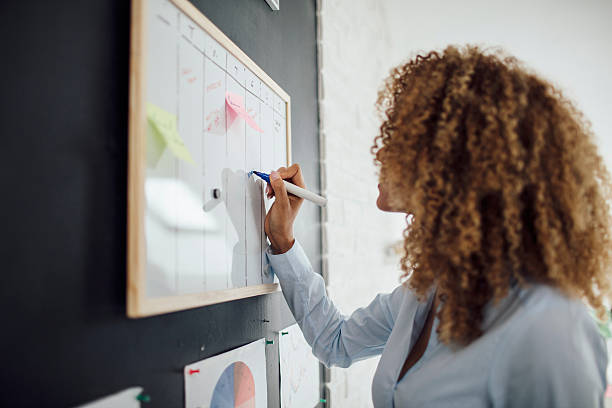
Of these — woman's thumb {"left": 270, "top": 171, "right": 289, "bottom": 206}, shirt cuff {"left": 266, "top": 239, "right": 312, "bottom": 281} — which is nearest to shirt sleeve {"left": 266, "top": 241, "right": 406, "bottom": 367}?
shirt cuff {"left": 266, "top": 239, "right": 312, "bottom": 281}

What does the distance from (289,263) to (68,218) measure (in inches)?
18.4

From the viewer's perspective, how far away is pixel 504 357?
23.1 inches

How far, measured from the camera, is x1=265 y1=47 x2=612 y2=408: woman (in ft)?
1.87

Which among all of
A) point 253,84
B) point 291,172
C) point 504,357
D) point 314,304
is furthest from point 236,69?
point 504,357

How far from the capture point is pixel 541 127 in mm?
610

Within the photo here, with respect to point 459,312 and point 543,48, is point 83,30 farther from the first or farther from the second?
point 543,48

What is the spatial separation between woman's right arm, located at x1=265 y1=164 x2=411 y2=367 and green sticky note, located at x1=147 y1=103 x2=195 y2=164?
0.88 ft

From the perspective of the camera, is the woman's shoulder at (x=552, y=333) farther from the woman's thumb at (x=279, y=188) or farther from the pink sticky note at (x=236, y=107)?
the pink sticky note at (x=236, y=107)

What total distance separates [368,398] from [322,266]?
70 centimetres

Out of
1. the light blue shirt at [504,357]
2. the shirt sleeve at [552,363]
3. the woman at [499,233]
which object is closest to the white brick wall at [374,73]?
the light blue shirt at [504,357]

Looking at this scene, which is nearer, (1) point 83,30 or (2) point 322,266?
(1) point 83,30

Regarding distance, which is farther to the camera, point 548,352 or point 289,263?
point 289,263

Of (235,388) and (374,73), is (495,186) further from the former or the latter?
(374,73)

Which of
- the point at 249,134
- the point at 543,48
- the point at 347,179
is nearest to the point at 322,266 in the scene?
the point at 347,179
